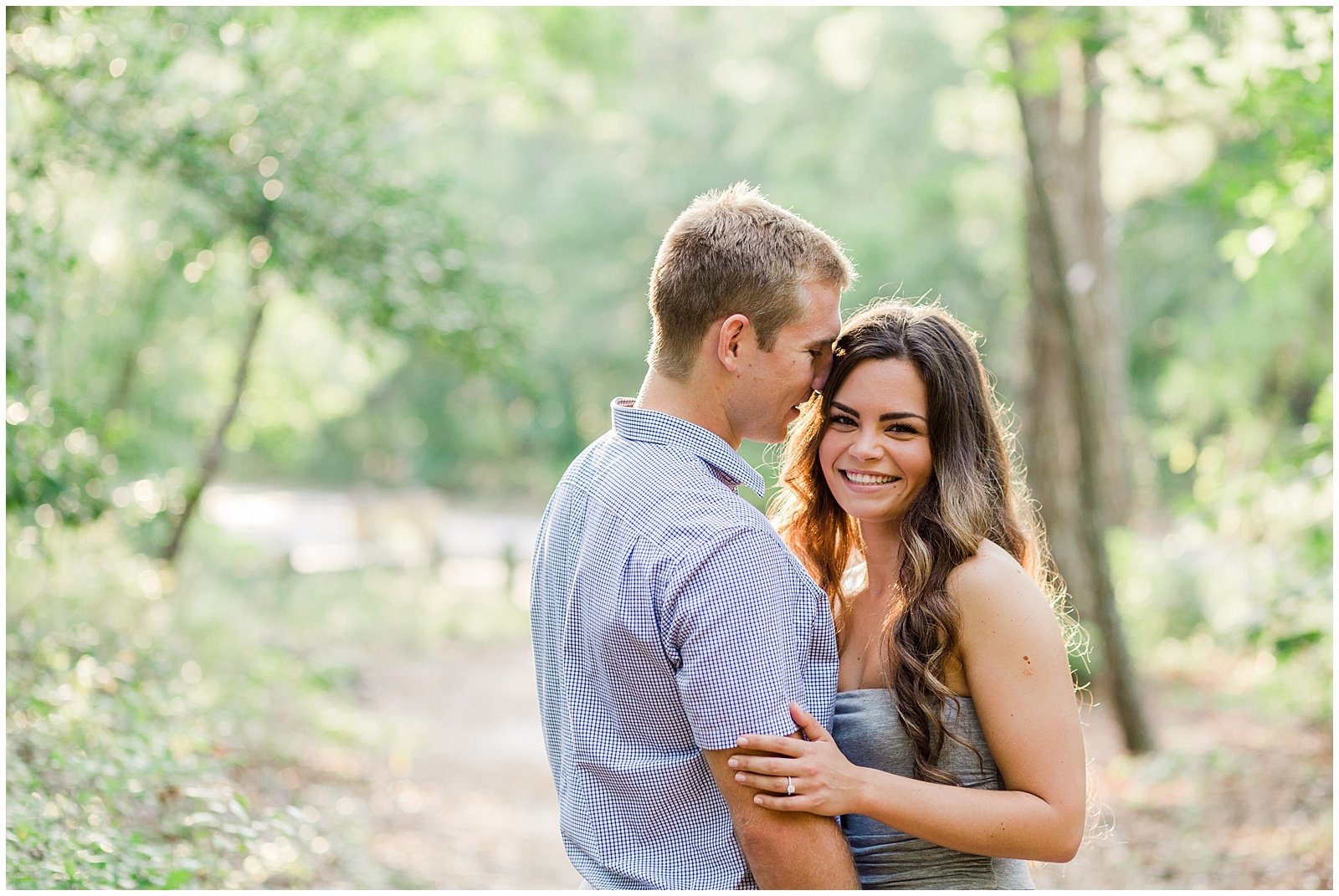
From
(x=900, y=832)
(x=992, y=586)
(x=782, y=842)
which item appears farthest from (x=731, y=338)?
(x=900, y=832)

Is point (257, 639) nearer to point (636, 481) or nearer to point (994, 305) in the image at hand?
point (636, 481)

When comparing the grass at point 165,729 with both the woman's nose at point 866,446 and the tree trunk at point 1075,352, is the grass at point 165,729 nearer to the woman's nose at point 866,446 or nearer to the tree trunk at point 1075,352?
the woman's nose at point 866,446

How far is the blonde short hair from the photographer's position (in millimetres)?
2125

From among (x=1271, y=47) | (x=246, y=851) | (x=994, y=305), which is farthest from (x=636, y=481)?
(x=994, y=305)

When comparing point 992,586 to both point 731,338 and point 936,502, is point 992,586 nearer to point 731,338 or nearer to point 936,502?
point 936,502

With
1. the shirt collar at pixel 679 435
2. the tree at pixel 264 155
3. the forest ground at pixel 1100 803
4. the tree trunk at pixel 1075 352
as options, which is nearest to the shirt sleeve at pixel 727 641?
the shirt collar at pixel 679 435

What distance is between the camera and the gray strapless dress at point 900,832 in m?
2.26

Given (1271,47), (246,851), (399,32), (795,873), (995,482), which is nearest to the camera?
(795,873)

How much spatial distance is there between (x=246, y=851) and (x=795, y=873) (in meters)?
2.97

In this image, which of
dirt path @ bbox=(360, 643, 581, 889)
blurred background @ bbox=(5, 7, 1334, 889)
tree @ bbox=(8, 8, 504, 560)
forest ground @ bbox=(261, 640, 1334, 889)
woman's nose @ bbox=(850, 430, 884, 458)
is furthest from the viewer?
dirt path @ bbox=(360, 643, 581, 889)

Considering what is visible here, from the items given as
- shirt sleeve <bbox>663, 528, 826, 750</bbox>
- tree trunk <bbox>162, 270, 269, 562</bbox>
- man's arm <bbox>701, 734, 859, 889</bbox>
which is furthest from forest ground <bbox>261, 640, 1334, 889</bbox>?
shirt sleeve <bbox>663, 528, 826, 750</bbox>

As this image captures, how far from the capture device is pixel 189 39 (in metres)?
5.93

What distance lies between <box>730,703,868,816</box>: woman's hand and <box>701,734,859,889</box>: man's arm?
0.02 metres

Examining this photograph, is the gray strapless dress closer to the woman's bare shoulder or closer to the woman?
the woman
